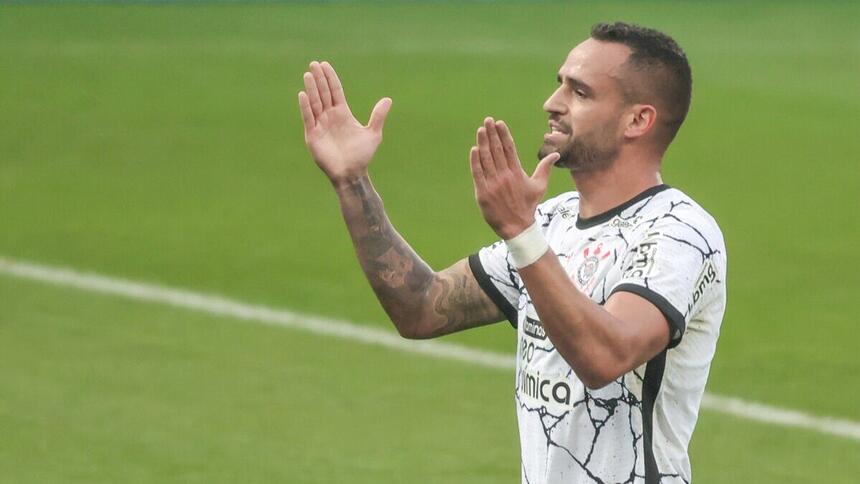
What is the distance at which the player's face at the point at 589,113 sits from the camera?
5156 millimetres

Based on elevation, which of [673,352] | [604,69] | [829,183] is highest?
[604,69]

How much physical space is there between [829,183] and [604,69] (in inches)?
413

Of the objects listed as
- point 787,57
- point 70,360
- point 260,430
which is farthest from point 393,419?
point 787,57

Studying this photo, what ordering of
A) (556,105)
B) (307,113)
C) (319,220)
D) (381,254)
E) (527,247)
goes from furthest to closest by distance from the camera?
(319,220) → (381,254) → (307,113) → (556,105) → (527,247)

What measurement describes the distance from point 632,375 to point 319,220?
360 inches

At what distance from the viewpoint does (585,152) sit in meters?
5.16

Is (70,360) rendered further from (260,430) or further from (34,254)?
(34,254)

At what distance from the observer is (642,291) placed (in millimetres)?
4773

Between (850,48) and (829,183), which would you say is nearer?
(829,183)

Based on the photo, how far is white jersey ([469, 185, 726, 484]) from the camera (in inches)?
195

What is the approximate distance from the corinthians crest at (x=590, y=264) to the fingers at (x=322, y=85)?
93 cm

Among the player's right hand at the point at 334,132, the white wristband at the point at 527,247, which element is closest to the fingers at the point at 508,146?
the white wristband at the point at 527,247

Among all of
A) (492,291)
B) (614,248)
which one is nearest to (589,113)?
(614,248)

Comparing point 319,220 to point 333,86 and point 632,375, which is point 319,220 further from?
point 632,375
